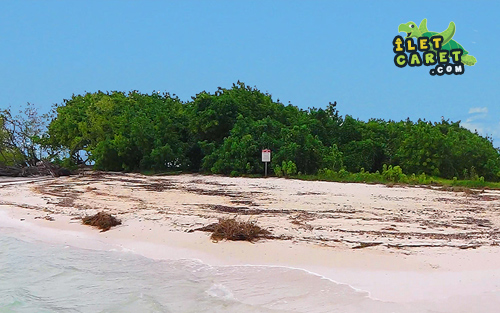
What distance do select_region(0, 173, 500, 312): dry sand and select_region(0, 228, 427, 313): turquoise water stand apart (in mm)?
363

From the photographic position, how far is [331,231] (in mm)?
7723

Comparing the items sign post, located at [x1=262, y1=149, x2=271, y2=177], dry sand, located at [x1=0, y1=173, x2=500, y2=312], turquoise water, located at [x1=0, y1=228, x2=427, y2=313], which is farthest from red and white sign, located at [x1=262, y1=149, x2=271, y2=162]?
turquoise water, located at [x1=0, y1=228, x2=427, y2=313]

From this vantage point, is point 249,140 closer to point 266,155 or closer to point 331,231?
point 266,155

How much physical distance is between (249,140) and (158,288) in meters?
17.5

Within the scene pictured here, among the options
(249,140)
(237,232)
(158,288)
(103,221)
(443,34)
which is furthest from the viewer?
(249,140)

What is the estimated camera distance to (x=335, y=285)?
5.21 meters

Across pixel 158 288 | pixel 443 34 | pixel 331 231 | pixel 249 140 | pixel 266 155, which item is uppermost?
pixel 443 34

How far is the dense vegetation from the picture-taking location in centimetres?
2206

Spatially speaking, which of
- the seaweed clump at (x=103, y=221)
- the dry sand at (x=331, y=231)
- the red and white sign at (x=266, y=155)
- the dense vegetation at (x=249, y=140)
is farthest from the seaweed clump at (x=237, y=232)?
the red and white sign at (x=266, y=155)

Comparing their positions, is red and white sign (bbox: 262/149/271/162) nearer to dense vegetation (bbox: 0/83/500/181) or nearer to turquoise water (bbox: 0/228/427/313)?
dense vegetation (bbox: 0/83/500/181)

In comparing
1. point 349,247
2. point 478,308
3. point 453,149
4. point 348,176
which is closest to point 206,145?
point 348,176

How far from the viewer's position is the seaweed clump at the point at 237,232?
7.29 metres

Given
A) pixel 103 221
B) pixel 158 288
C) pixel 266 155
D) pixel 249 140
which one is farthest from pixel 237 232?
pixel 249 140

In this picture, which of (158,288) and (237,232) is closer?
(158,288)
